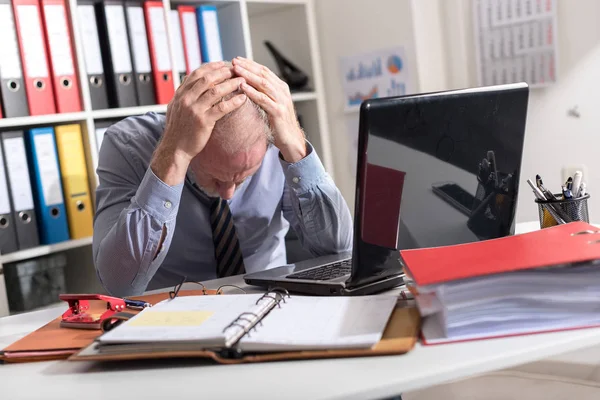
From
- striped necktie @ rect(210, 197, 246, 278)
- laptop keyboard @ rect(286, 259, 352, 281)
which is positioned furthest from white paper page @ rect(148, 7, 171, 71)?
laptop keyboard @ rect(286, 259, 352, 281)

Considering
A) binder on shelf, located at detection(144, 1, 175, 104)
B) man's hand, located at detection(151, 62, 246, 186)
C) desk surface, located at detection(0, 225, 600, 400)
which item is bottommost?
desk surface, located at detection(0, 225, 600, 400)

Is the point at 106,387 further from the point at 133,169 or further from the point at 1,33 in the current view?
the point at 1,33

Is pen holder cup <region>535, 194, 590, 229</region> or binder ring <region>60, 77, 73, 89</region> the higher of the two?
binder ring <region>60, 77, 73, 89</region>

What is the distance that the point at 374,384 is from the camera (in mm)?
726

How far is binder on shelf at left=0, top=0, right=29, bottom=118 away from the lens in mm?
1945

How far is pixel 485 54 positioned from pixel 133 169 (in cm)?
143

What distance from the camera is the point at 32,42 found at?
201 centimetres

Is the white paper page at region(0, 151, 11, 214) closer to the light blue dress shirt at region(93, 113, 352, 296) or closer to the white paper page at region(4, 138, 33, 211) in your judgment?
the white paper page at region(4, 138, 33, 211)

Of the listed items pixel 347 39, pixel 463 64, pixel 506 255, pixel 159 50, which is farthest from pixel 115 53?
pixel 506 255

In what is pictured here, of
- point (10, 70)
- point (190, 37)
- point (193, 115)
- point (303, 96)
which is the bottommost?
point (193, 115)

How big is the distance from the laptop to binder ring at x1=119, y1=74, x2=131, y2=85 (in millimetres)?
1236

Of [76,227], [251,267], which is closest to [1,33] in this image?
[76,227]

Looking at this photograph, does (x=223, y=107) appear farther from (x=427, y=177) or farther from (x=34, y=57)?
(x=34, y=57)

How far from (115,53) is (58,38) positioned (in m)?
0.18
